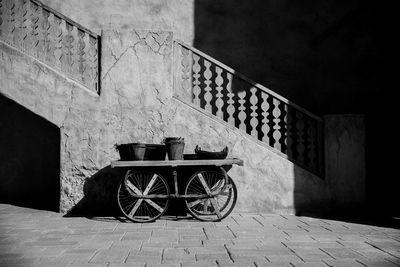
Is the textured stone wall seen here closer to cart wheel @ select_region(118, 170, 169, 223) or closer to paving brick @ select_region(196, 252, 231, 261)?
cart wheel @ select_region(118, 170, 169, 223)

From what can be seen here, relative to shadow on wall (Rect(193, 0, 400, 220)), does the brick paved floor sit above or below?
below

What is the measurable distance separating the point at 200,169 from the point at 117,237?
2.23 metres

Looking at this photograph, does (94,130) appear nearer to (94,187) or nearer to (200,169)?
(94,187)

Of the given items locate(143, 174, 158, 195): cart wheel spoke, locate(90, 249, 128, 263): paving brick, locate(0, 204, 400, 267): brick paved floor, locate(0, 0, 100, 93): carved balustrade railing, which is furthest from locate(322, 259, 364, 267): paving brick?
locate(0, 0, 100, 93): carved balustrade railing

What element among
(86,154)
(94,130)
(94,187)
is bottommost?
(94,187)

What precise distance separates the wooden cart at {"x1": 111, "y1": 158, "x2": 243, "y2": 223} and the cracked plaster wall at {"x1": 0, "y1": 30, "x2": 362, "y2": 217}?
2.08 feet

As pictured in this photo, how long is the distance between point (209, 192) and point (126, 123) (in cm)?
221

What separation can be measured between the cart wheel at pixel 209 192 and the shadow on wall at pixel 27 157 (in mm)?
3680

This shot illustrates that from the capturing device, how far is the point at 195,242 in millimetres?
5227

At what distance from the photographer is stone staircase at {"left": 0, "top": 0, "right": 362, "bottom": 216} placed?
24.4 feet

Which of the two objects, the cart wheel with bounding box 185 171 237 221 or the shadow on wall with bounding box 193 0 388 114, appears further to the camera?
the shadow on wall with bounding box 193 0 388 114

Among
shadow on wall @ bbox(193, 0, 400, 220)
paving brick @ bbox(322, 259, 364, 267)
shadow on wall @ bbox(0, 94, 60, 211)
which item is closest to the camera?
paving brick @ bbox(322, 259, 364, 267)

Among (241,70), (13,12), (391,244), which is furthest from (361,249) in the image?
(13,12)

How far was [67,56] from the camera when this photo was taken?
8102 mm
